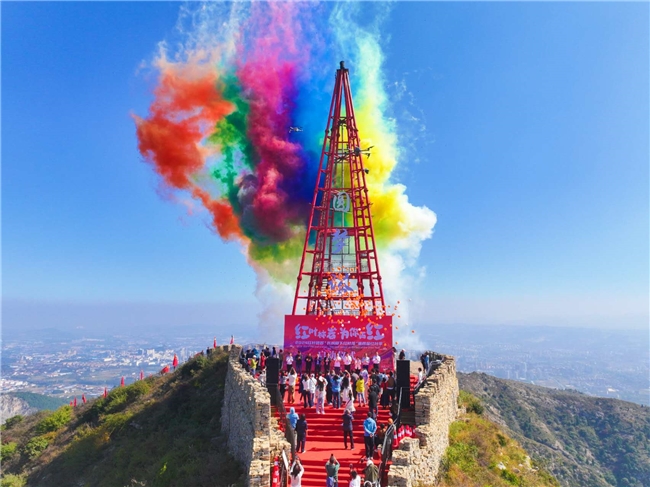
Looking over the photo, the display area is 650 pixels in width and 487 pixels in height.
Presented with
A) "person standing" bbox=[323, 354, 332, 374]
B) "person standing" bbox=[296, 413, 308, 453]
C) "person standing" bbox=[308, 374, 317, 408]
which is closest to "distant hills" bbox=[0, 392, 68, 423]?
"person standing" bbox=[323, 354, 332, 374]

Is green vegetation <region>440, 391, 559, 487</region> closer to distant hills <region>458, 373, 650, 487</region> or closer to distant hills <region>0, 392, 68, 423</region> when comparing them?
distant hills <region>458, 373, 650, 487</region>

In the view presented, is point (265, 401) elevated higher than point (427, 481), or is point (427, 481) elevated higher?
point (265, 401)

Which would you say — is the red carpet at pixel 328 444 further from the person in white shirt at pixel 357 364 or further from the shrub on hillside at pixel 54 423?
the shrub on hillside at pixel 54 423

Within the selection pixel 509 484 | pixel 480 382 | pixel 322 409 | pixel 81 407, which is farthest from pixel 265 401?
pixel 480 382

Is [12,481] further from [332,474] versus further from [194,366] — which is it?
[332,474]

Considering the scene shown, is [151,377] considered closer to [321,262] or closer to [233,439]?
[321,262]

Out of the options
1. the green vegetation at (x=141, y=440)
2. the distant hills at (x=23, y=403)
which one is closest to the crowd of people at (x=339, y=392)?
the green vegetation at (x=141, y=440)
